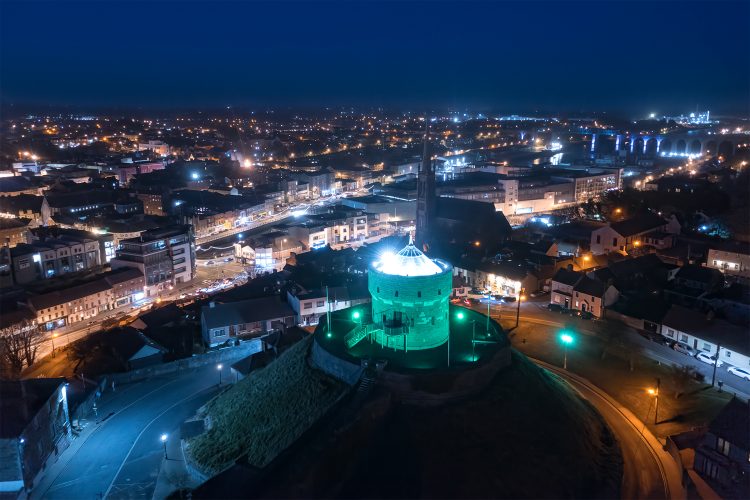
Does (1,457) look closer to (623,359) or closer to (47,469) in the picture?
(47,469)

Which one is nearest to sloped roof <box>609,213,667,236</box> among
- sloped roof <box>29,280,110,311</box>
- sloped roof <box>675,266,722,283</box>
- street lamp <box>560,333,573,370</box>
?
sloped roof <box>675,266,722,283</box>

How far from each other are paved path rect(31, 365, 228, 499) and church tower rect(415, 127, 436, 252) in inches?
1006

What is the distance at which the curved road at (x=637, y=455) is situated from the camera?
1636 centimetres

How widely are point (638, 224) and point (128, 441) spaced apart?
121ft

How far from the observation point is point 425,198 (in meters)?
46.5

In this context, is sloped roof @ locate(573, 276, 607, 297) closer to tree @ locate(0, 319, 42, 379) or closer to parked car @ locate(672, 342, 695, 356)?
parked car @ locate(672, 342, 695, 356)

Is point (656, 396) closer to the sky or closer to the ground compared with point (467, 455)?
closer to the ground

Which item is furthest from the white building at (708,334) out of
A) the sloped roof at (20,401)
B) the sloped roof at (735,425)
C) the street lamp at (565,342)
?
the sloped roof at (20,401)

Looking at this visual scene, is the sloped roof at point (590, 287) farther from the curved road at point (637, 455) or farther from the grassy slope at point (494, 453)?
the grassy slope at point (494, 453)

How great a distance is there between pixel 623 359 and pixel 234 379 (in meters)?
16.3

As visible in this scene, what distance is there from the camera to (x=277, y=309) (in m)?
31.5

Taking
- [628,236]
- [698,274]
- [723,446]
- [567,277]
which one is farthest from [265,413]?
[628,236]

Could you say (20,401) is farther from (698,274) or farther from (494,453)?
(698,274)

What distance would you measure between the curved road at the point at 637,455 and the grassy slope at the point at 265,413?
892 centimetres
